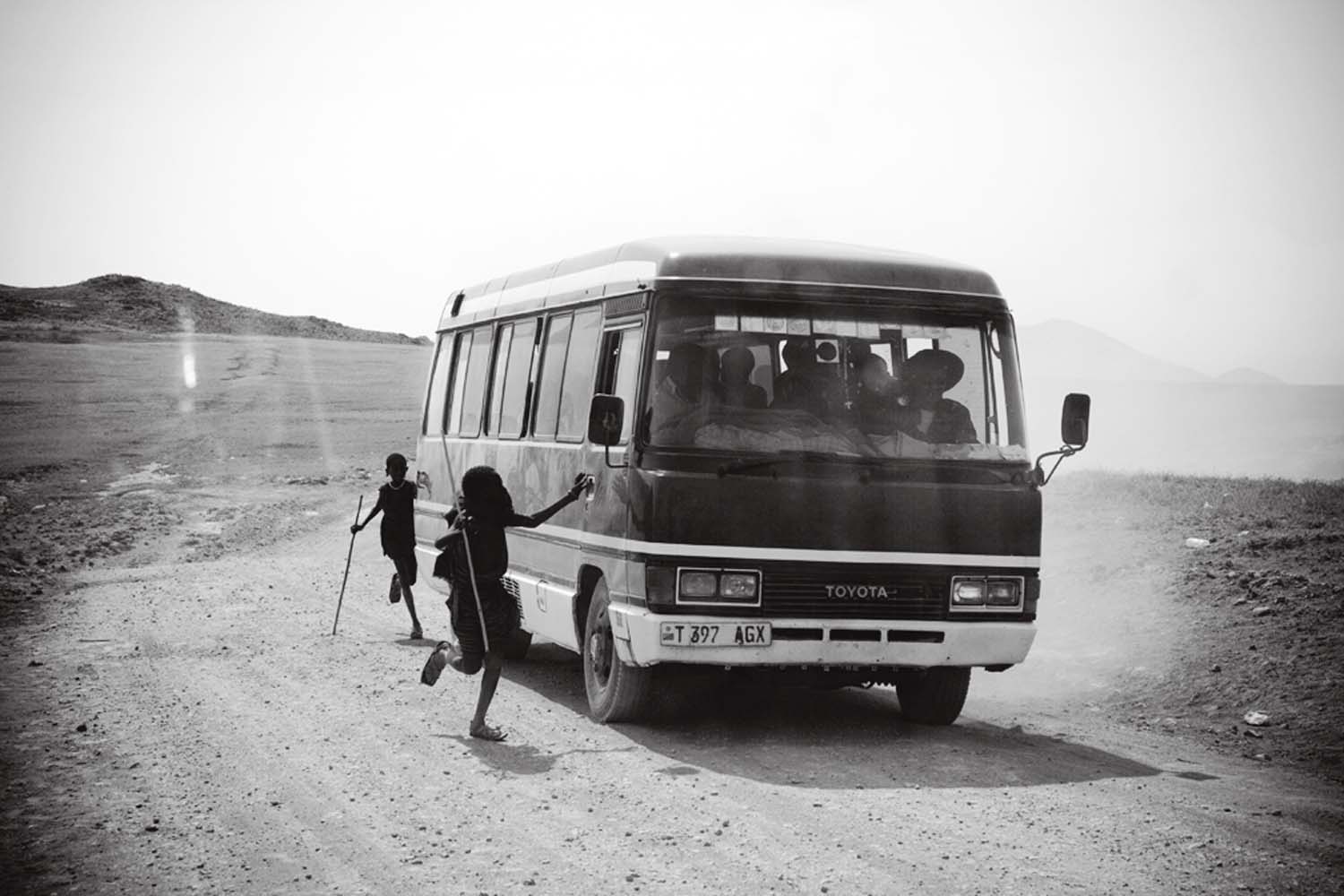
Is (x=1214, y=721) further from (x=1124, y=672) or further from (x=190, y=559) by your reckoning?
(x=190, y=559)

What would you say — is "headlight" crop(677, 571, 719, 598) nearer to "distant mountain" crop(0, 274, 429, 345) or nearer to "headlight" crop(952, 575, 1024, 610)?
"headlight" crop(952, 575, 1024, 610)

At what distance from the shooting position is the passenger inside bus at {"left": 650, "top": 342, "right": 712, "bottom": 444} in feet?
29.1

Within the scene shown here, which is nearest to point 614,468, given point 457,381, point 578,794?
point 578,794

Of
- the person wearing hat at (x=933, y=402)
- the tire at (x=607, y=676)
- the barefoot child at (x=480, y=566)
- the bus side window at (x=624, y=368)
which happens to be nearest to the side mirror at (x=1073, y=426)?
the person wearing hat at (x=933, y=402)

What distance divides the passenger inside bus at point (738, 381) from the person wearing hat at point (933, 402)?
922 millimetres

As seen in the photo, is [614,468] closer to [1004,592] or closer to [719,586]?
[719,586]

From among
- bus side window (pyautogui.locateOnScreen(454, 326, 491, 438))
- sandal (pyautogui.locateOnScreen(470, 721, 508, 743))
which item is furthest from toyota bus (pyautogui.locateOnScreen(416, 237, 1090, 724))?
bus side window (pyautogui.locateOnScreen(454, 326, 491, 438))

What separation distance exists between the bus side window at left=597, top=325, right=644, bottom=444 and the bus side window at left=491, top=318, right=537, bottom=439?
73.2 inches

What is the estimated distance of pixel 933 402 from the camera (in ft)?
30.4

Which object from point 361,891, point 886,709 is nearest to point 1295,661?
point 886,709

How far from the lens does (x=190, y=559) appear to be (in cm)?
2102

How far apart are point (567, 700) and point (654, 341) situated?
3202 mm

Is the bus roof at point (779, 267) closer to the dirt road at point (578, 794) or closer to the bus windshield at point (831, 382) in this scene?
the bus windshield at point (831, 382)

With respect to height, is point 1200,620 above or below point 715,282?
below
